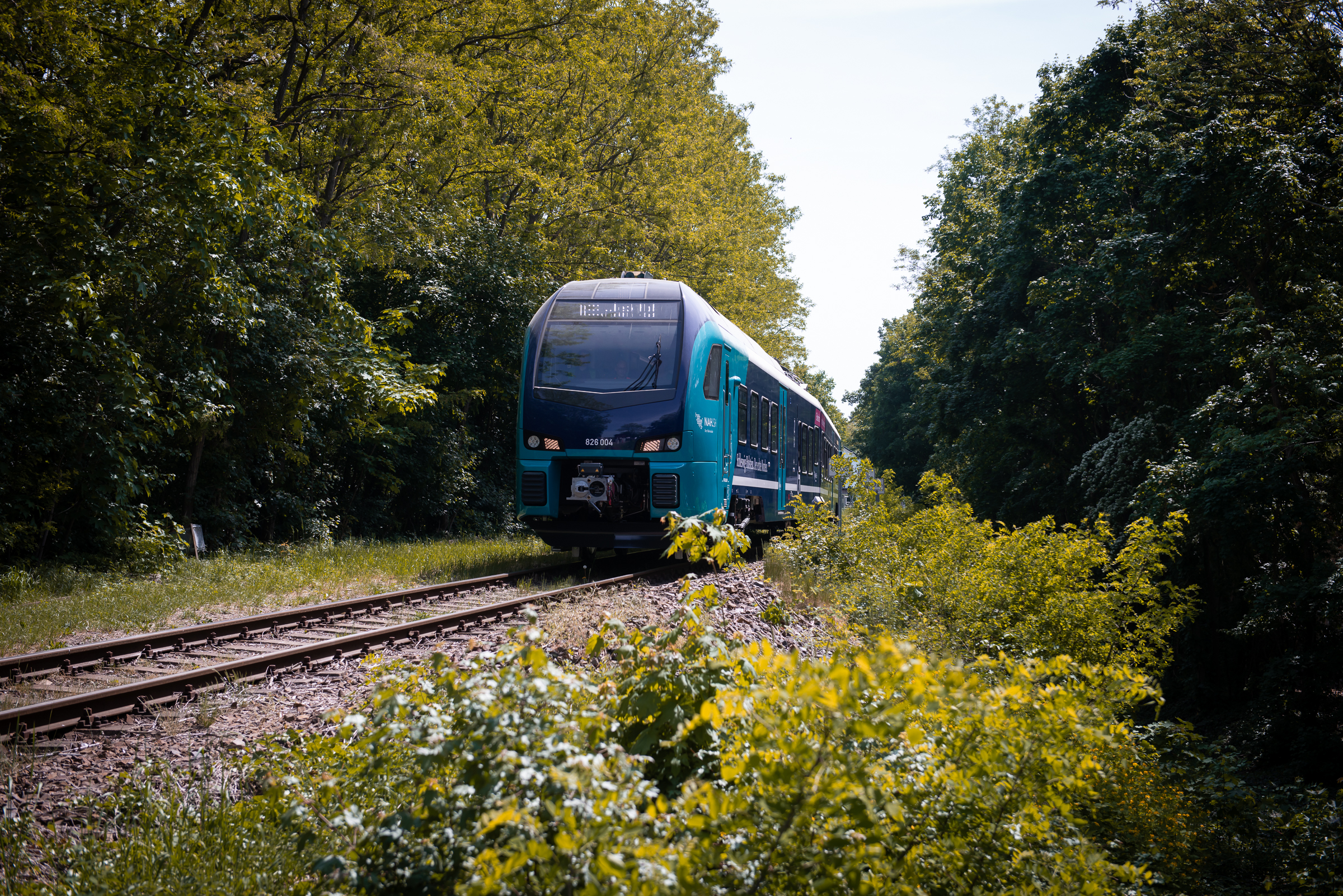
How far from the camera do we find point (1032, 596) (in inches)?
304

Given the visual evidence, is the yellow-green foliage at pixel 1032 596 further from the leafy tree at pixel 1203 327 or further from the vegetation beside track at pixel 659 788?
the vegetation beside track at pixel 659 788

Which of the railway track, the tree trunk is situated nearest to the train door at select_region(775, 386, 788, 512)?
the railway track

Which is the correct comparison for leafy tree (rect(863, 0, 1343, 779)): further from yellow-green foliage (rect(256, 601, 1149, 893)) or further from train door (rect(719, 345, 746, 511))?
yellow-green foliage (rect(256, 601, 1149, 893))

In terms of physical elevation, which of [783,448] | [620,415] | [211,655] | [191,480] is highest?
[620,415]

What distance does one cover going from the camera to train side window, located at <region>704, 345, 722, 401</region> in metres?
12.0

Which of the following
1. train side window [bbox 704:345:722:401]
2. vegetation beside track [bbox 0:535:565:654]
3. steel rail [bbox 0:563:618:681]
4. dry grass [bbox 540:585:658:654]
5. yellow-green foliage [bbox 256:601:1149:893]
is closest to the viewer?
yellow-green foliage [bbox 256:601:1149:893]

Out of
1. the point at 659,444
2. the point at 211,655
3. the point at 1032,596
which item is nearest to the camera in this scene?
the point at 211,655

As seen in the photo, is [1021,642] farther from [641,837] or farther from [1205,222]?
[1205,222]

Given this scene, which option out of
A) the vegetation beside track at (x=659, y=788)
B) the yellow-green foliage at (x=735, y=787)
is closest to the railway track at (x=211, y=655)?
the vegetation beside track at (x=659, y=788)

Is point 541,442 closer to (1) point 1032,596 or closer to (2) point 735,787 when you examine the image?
(1) point 1032,596

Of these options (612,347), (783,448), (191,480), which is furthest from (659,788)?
(783,448)

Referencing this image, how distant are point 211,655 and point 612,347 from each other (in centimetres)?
637

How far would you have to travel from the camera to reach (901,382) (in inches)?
2094

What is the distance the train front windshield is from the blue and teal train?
0.01m
